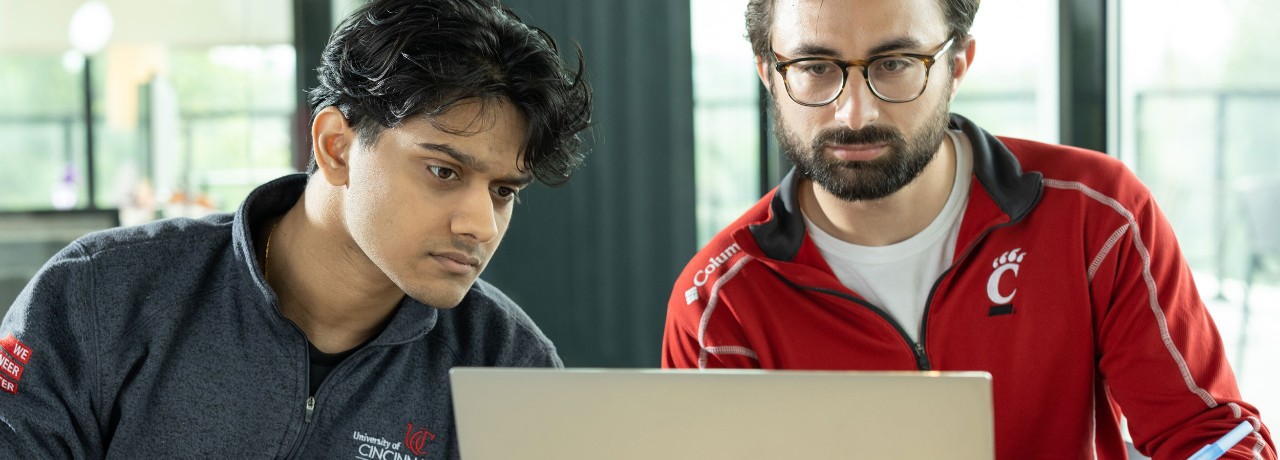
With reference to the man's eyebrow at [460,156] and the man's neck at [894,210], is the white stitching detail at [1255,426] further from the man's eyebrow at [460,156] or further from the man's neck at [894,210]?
the man's eyebrow at [460,156]

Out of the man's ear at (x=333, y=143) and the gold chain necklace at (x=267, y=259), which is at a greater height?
the man's ear at (x=333, y=143)

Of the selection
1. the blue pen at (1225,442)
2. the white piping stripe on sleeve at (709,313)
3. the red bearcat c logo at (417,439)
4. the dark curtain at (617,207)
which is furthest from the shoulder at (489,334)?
the dark curtain at (617,207)

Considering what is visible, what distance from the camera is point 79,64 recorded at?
4789mm

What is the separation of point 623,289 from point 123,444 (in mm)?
1557

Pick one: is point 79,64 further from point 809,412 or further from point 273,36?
point 809,412

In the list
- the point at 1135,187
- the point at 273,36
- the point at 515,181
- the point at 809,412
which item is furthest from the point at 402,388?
the point at 273,36

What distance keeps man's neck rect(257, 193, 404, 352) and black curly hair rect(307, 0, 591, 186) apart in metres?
0.11

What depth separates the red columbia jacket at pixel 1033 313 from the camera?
1469mm

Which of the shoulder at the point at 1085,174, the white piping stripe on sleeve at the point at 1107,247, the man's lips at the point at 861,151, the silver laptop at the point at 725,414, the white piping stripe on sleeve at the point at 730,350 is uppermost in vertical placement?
the man's lips at the point at 861,151

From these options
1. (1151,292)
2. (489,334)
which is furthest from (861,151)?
(489,334)

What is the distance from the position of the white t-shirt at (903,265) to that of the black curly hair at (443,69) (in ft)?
1.50

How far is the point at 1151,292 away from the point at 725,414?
0.89 metres

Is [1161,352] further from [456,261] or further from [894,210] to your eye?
[456,261]

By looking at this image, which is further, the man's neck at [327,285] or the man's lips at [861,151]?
the man's lips at [861,151]
